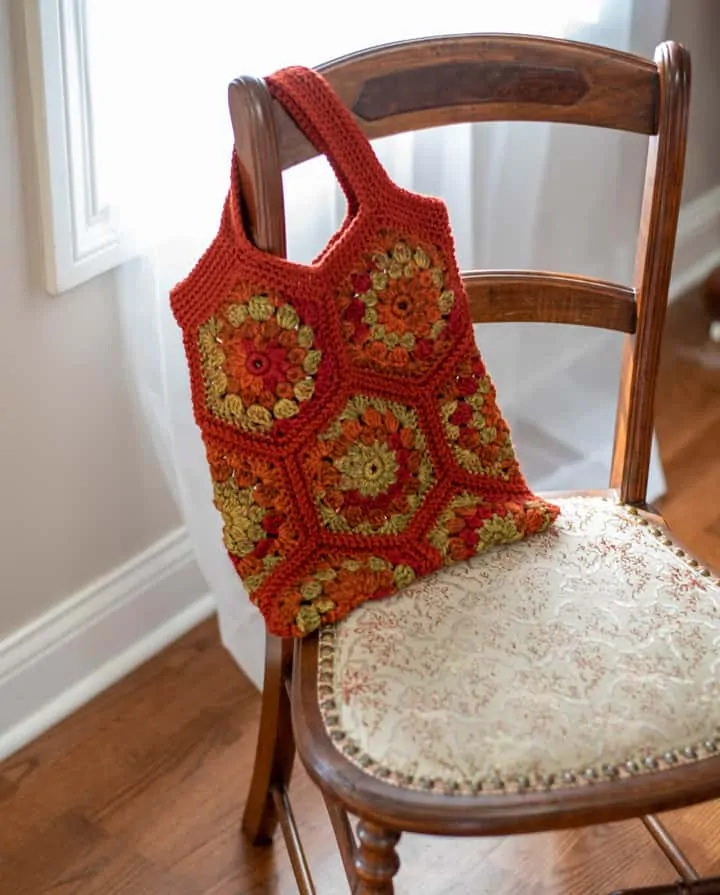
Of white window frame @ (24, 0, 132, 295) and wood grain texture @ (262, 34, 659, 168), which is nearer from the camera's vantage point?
wood grain texture @ (262, 34, 659, 168)

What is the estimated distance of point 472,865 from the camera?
138 centimetres

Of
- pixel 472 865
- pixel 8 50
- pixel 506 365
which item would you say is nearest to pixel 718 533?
pixel 506 365

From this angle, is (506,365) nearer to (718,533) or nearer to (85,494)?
(718,533)

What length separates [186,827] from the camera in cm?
142

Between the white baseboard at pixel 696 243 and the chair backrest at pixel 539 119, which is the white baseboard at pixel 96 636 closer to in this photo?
the chair backrest at pixel 539 119

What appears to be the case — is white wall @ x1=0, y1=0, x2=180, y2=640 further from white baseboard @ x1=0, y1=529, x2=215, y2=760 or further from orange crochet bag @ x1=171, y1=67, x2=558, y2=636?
orange crochet bag @ x1=171, y1=67, x2=558, y2=636

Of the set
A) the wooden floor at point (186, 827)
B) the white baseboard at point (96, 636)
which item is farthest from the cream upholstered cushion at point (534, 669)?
the white baseboard at point (96, 636)

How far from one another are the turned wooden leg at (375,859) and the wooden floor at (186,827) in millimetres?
432

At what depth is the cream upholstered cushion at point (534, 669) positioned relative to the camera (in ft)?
3.00

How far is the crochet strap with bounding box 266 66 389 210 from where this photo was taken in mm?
967

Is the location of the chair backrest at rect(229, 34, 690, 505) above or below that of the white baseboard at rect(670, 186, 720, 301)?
above

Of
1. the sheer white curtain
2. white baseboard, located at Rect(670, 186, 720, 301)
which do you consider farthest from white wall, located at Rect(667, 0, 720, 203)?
the sheer white curtain

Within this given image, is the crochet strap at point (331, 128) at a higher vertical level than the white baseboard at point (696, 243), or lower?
higher

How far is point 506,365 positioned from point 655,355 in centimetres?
67
